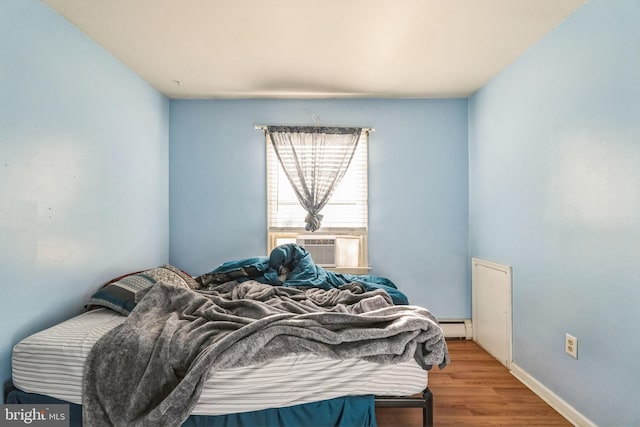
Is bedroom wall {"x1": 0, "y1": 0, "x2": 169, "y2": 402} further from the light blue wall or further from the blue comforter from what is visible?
the blue comforter

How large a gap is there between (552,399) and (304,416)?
1.76 metres

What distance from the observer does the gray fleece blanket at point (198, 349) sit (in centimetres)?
153

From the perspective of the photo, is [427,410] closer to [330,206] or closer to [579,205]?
[579,205]

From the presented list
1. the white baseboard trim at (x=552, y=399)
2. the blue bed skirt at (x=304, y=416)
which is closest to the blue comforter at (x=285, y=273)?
the blue bed skirt at (x=304, y=416)

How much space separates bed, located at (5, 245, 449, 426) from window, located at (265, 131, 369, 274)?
1.96 m

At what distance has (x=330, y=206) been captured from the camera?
380 centimetres

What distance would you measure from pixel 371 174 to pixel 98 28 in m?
2.62

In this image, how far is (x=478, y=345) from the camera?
3447 mm

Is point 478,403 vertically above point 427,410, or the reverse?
point 427,410

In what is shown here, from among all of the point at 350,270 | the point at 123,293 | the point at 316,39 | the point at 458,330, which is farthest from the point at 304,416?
the point at 458,330

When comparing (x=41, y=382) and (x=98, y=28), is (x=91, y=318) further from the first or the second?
(x=98, y=28)

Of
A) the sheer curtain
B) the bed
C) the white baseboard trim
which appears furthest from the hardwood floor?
the sheer curtain

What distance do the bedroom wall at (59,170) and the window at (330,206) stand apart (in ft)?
4.20

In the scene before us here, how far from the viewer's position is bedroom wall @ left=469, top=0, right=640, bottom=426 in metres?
1.80
